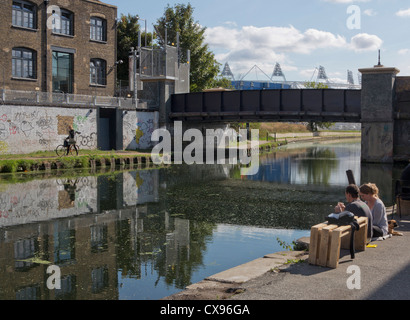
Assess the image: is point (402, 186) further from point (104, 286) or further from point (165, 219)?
point (104, 286)

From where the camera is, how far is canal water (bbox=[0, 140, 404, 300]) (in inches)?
320

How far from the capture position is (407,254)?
8.41 m

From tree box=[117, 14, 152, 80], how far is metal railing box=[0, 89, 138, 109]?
1414 centimetres

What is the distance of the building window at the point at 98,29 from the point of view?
39.6 m

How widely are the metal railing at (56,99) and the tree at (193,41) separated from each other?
18010 millimetres

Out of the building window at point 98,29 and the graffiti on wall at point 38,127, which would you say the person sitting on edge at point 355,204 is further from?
the building window at point 98,29

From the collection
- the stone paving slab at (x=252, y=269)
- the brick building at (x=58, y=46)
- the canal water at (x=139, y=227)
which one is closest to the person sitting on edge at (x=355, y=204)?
the stone paving slab at (x=252, y=269)

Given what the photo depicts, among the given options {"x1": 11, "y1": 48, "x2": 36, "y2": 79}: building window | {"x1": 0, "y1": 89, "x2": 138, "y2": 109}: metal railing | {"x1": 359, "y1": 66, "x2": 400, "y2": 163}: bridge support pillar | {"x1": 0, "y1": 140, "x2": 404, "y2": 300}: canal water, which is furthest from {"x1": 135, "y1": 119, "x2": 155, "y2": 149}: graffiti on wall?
{"x1": 359, "y1": 66, "x2": 400, "y2": 163}: bridge support pillar

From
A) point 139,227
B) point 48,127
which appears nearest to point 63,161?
point 48,127

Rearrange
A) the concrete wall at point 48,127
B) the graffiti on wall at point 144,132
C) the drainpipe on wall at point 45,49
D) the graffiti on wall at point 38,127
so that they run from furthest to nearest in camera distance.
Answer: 1. the graffiti on wall at point 144,132
2. the drainpipe on wall at point 45,49
3. the concrete wall at point 48,127
4. the graffiti on wall at point 38,127

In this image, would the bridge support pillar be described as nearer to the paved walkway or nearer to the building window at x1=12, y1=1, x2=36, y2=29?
the building window at x1=12, y1=1, x2=36, y2=29

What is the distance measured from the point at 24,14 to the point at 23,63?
332 cm

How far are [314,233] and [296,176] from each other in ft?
61.8
